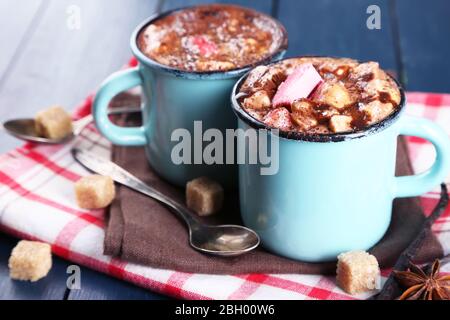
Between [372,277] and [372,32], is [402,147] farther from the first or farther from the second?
[372,32]

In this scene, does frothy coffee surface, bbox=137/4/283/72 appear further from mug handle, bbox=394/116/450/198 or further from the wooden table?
the wooden table

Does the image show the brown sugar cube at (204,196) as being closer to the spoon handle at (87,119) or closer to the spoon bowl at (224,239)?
the spoon bowl at (224,239)

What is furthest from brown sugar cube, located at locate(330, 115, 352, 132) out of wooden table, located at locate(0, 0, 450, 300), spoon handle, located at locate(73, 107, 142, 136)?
wooden table, located at locate(0, 0, 450, 300)

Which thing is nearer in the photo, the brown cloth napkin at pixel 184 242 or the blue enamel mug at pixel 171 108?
the brown cloth napkin at pixel 184 242

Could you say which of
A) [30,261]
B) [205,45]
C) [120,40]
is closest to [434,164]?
[205,45]

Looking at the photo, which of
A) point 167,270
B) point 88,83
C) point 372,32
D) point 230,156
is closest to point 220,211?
point 230,156

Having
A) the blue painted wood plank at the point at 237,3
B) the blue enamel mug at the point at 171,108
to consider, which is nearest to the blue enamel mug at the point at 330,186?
the blue enamel mug at the point at 171,108

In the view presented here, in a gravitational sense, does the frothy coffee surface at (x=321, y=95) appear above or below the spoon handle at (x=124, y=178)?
above
